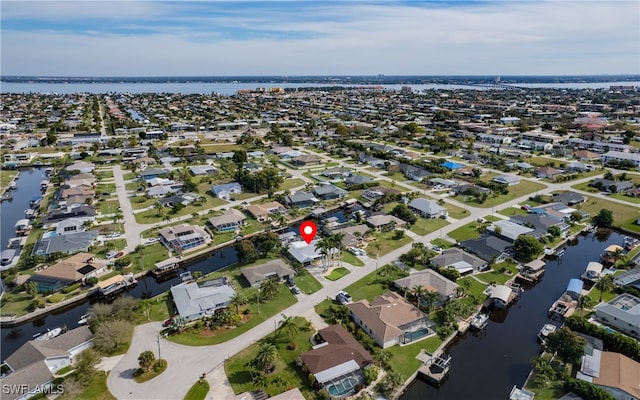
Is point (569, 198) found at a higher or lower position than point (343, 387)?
higher

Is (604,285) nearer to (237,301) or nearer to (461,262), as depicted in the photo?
(461,262)

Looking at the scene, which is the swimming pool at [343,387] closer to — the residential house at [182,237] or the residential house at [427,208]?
the residential house at [182,237]

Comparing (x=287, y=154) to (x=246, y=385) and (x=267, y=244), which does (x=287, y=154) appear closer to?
(x=267, y=244)

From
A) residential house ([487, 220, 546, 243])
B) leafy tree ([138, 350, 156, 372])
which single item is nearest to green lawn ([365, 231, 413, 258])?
residential house ([487, 220, 546, 243])

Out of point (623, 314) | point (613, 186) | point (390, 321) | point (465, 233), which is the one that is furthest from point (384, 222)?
point (613, 186)

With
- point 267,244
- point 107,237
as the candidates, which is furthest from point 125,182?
point 267,244

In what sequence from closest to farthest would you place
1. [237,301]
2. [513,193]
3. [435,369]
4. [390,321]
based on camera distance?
[435,369], [390,321], [237,301], [513,193]
